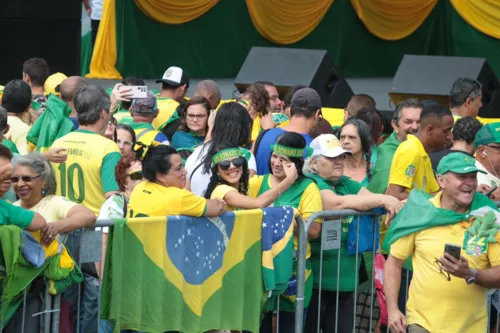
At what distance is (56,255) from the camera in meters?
5.68

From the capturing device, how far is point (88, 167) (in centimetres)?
727

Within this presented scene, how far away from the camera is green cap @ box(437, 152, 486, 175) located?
6023 mm

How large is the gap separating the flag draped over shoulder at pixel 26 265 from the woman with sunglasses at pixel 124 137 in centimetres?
223

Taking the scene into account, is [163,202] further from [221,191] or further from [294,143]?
[294,143]

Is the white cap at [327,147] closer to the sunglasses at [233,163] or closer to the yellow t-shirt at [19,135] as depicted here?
the sunglasses at [233,163]

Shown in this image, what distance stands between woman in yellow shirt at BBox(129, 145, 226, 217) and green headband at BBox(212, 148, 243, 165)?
0.45 m

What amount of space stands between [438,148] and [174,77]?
3.02 m

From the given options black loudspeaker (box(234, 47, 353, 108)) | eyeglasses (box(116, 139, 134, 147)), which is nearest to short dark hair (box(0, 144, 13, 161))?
eyeglasses (box(116, 139, 134, 147))

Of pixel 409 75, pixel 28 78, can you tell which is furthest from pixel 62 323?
pixel 409 75

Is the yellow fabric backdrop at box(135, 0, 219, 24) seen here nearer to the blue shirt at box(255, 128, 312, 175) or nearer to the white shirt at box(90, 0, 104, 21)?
the white shirt at box(90, 0, 104, 21)

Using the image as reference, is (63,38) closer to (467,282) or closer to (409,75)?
(409,75)

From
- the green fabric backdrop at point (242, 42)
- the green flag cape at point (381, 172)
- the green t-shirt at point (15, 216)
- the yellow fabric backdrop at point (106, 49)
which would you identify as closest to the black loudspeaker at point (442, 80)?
the green fabric backdrop at point (242, 42)

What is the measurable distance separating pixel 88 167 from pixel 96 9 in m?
11.1

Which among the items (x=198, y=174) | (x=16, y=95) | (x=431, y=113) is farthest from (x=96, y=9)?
(x=198, y=174)
